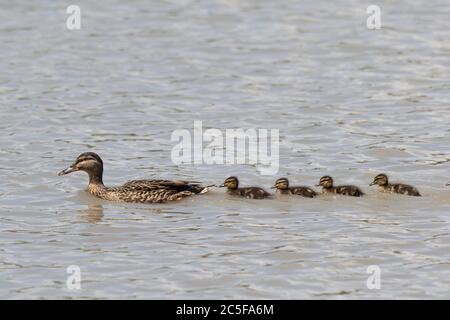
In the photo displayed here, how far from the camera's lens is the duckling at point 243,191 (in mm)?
13789

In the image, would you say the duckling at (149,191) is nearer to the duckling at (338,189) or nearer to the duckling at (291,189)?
the duckling at (291,189)

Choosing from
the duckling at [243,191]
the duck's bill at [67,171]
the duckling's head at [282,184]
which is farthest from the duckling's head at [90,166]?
the duckling's head at [282,184]

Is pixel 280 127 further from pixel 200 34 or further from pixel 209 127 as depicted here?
pixel 200 34

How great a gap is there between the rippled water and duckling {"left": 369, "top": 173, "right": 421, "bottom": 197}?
4.7 inches

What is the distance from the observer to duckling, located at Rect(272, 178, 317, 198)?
13.8 m

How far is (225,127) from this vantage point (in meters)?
17.1

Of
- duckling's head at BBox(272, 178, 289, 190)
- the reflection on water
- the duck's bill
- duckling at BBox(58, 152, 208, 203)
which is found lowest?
the reflection on water

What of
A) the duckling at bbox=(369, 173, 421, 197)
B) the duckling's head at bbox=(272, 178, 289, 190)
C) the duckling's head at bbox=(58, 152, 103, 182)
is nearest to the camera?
the duckling at bbox=(369, 173, 421, 197)

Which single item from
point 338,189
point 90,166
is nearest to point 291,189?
point 338,189

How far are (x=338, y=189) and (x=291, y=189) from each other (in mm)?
485

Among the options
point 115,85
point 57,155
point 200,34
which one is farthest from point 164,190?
point 200,34

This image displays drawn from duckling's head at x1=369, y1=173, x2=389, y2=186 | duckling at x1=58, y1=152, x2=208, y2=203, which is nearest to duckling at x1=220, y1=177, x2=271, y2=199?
duckling at x1=58, y1=152, x2=208, y2=203

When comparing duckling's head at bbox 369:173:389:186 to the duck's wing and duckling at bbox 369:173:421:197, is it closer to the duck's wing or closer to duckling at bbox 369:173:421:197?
duckling at bbox 369:173:421:197

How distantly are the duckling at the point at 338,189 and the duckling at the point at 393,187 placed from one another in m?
0.22
